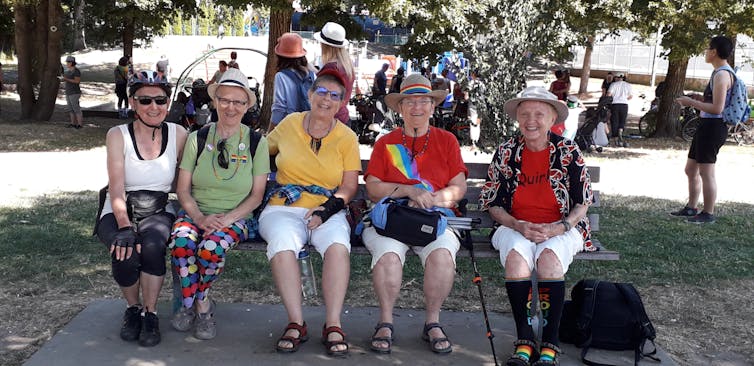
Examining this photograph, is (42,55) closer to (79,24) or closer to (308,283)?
(308,283)

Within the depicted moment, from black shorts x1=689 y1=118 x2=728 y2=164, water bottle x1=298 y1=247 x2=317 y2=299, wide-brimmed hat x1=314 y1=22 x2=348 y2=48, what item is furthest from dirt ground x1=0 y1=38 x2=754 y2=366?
black shorts x1=689 y1=118 x2=728 y2=164

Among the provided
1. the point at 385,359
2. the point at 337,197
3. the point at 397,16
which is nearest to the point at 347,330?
the point at 385,359

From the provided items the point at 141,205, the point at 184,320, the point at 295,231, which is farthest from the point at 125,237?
the point at 295,231

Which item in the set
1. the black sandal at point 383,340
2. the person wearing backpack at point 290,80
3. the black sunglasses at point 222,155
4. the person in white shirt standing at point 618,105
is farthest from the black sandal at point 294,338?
the person in white shirt standing at point 618,105

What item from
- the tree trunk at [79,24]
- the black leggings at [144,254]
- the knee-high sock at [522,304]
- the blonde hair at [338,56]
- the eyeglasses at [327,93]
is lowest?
the knee-high sock at [522,304]

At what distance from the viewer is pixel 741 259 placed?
6164mm

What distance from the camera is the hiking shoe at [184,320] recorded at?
4.19 m

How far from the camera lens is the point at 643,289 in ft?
17.5

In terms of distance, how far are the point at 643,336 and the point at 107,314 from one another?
3.00m

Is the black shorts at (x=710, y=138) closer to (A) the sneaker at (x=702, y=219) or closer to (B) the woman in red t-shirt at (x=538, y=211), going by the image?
(A) the sneaker at (x=702, y=219)

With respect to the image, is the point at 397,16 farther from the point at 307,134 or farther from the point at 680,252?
the point at 307,134

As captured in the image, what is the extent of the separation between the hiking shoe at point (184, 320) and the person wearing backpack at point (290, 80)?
169 cm

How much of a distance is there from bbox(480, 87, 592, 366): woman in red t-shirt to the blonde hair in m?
1.31

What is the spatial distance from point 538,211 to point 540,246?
267mm
